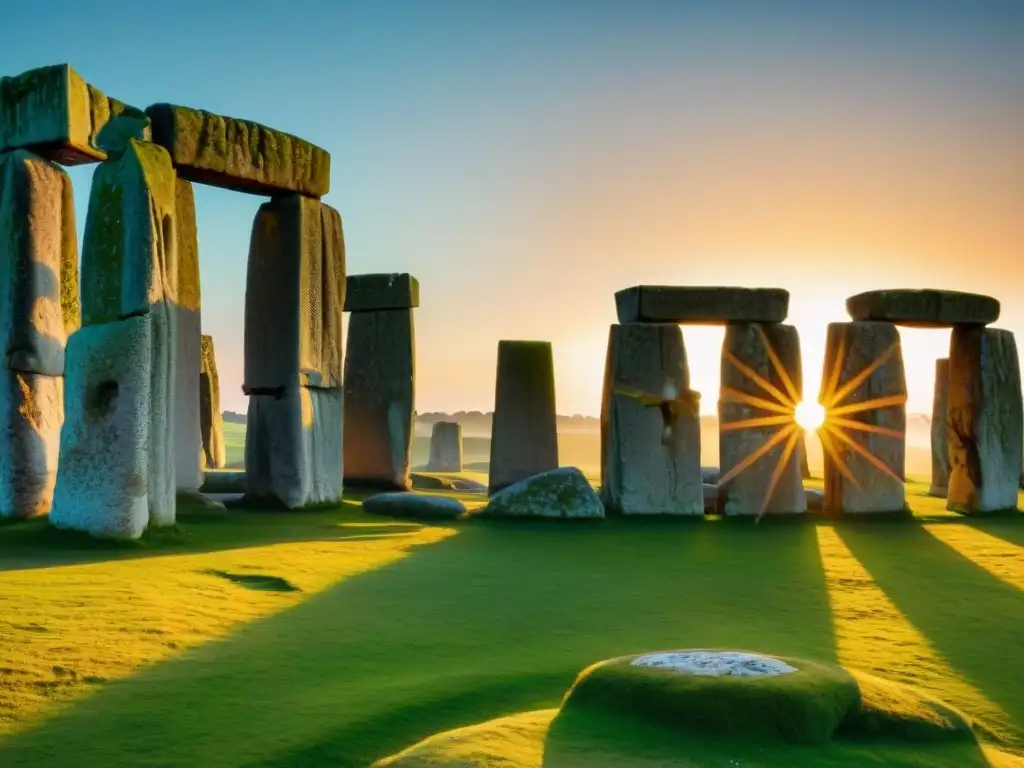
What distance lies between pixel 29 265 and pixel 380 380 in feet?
19.8

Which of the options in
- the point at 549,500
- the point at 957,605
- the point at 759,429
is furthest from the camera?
the point at 759,429

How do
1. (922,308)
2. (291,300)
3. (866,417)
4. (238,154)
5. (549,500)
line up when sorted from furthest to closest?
(922,308), (866,417), (291,300), (549,500), (238,154)

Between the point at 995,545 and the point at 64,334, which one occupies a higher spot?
the point at 64,334

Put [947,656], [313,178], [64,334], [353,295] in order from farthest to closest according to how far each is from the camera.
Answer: [353,295] → [313,178] → [64,334] → [947,656]

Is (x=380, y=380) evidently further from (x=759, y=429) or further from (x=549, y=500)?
(x=759, y=429)

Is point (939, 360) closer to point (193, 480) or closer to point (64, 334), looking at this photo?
point (193, 480)

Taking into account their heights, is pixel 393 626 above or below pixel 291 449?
below

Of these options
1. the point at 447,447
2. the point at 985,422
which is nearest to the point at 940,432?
the point at 985,422

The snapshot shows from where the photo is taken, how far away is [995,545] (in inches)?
359

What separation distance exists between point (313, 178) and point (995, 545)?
7964 mm

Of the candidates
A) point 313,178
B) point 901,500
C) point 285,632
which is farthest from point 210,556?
point 901,500

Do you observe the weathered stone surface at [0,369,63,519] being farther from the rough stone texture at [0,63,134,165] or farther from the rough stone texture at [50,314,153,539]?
the rough stone texture at [0,63,134,165]

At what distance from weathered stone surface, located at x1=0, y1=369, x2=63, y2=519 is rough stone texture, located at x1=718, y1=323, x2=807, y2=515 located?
6995 mm

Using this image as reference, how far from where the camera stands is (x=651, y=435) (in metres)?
11.0
